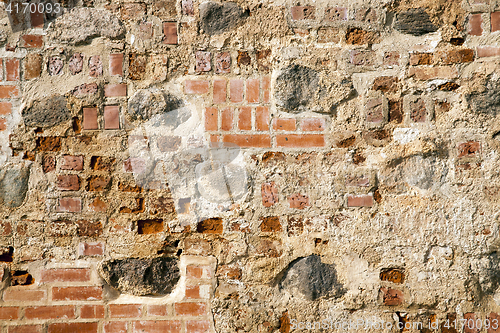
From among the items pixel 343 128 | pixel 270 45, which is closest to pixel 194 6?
pixel 270 45

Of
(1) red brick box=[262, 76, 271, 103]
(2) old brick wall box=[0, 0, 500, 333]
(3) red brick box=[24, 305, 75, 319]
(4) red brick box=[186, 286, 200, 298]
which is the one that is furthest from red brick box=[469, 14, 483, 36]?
(3) red brick box=[24, 305, 75, 319]

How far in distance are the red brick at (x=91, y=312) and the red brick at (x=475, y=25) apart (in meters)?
1.85

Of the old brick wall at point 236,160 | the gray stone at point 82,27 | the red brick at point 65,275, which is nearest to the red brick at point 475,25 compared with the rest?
the old brick wall at point 236,160

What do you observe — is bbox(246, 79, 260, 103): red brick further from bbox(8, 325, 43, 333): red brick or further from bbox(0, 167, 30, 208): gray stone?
bbox(8, 325, 43, 333): red brick

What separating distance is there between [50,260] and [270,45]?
1.24 metres

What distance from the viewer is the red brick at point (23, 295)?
1409 millimetres

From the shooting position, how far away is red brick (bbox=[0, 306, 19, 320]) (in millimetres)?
1408

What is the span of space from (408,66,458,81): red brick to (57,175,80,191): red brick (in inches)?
55.4

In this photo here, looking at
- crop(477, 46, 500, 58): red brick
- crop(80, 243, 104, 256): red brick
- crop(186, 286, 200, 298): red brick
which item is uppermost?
crop(477, 46, 500, 58): red brick

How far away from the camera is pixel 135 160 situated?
142cm

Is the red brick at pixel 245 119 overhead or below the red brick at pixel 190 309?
overhead

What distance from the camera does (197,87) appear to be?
1428mm

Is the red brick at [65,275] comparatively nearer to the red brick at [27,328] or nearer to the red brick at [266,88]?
the red brick at [27,328]

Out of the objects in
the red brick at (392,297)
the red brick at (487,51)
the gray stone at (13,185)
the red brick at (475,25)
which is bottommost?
the red brick at (392,297)
